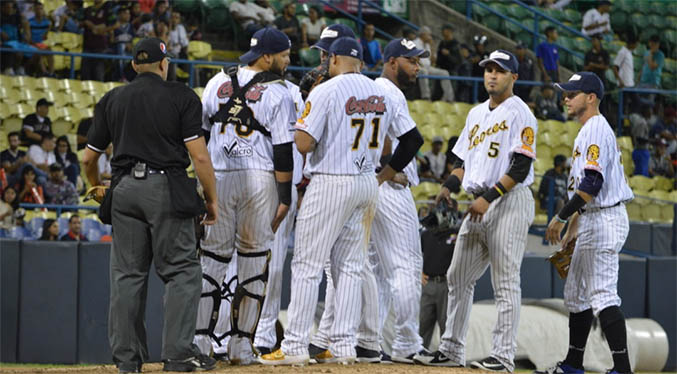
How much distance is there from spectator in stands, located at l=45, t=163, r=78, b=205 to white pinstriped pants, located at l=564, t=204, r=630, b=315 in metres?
7.32

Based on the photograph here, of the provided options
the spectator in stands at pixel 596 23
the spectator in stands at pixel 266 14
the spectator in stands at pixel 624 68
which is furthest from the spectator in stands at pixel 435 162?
the spectator in stands at pixel 596 23

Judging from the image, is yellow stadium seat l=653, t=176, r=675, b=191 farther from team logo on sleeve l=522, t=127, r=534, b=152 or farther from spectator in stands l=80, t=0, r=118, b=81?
team logo on sleeve l=522, t=127, r=534, b=152

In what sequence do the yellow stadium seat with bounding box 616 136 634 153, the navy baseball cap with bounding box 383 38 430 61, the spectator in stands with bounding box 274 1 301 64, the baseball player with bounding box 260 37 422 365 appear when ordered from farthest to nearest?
the yellow stadium seat with bounding box 616 136 634 153 < the spectator in stands with bounding box 274 1 301 64 < the navy baseball cap with bounding box 383 38 430 61 < the baseball player with bounding box 260 37 422 365

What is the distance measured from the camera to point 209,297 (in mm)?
6594

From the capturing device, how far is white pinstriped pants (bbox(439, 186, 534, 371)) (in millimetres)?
6879

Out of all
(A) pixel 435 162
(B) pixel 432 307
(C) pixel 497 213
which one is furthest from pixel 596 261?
Answer: (A) pixel 435 162

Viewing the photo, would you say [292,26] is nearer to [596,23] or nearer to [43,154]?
[43,154]

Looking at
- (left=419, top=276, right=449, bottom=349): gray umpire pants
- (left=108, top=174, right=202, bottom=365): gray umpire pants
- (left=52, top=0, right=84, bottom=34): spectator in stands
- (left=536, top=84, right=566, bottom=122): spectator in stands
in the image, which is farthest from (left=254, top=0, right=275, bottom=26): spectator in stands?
(left=108, top=174, right=202, bottom=365): gray umpire pants

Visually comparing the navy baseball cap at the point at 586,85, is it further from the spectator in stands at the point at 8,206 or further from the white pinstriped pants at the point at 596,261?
the spectator in stands at the point at 8,206

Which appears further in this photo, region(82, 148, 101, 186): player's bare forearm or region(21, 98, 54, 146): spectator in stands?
region(21, 98, 54, 146): spectator in stands

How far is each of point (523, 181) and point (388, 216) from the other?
983 millimetres

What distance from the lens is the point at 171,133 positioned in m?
5.89

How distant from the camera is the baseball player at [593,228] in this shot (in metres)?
7.04

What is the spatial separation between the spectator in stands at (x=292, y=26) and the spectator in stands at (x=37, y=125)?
4.26m
